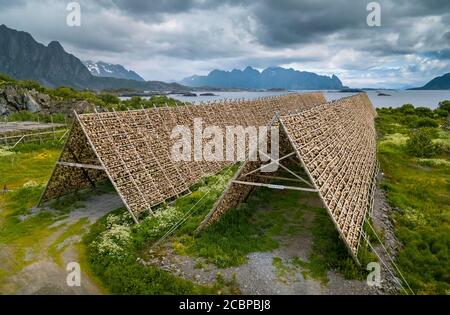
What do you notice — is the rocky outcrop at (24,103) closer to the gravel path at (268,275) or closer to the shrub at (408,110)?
the gravel path at (268,275)

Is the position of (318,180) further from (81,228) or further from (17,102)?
(17,102)

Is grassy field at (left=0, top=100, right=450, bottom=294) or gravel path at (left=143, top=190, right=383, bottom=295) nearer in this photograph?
gravel path at (left=143, top=190, right=383, bottom=295)

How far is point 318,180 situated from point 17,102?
233 feet

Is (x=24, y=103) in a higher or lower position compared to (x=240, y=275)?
higher

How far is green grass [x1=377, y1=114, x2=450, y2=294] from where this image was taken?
1323cm

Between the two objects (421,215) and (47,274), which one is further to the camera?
(421,215)

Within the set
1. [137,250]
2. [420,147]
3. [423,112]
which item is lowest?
[137,250]

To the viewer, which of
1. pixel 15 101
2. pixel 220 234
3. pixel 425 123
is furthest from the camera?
pixel 15 101

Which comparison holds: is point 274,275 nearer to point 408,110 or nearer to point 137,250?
point 137,250

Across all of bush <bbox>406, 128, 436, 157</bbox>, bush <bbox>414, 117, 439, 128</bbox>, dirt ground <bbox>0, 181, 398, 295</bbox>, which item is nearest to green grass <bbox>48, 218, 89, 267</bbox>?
dirt ground <bbox>0, 181, 398, 295</bbox>

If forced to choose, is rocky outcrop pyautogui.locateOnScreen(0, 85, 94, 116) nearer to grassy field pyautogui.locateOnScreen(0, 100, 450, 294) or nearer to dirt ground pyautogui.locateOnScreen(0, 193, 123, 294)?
grassy field pyautogui.locateOnScreen(0, 100, 450, 294)

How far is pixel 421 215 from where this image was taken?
18844 millimetres

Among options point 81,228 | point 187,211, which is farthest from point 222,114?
point 81,228

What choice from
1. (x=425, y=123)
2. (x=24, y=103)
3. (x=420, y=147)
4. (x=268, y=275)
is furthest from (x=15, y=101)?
(x=425, y=123)
